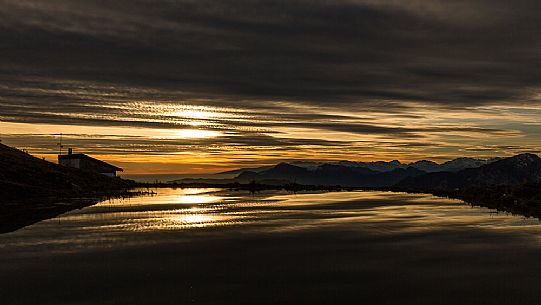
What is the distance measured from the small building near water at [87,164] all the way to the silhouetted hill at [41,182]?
19.2 m

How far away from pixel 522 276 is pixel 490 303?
3.95 m

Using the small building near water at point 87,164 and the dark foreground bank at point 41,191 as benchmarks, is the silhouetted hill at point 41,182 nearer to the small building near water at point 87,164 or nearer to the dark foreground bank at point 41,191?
the dark foreground bank at point 41,191

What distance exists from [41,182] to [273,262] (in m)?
63.6

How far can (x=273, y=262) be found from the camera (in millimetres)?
19734

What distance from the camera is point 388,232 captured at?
92.9ft

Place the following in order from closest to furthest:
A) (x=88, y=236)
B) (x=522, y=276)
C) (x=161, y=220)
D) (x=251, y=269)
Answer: (x=522, y=276)
(x=251, y=269)
(x=88, y=236)
(x=161, y=220)

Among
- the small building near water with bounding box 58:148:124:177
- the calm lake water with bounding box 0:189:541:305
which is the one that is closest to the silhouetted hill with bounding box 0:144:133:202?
the small building near water with bounding box 58:148:124:177

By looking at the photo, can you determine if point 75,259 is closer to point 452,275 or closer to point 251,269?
point 251,269

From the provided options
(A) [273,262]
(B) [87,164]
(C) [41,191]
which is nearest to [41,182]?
(C) [41,191]

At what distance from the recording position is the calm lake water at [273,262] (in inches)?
578

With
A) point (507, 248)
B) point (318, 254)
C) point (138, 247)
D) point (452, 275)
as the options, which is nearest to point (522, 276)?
point (452, 275)

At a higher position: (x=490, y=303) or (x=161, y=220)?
(x=161, y=220)

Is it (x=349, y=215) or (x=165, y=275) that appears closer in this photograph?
(x=165, y=275)

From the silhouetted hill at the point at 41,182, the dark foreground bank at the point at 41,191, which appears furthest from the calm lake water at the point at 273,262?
the silhouetted hill at the point at 41,182
